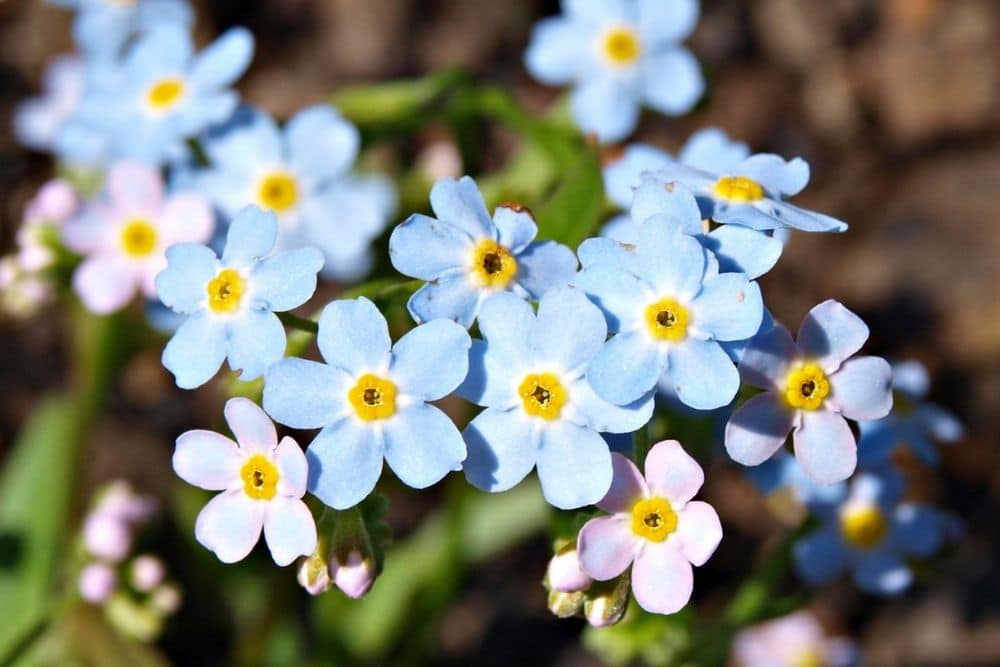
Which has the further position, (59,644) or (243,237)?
(59,644)

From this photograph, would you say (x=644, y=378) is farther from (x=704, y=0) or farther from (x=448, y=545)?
(x=704, y=0)

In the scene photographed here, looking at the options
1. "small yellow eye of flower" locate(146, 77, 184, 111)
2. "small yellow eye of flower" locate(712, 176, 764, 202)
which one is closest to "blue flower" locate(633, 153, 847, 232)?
"small yellow eye of flower" locate(712, 176, 764, 202)

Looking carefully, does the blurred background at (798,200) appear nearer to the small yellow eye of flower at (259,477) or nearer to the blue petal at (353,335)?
the small yellow eye of flower at (259,477)

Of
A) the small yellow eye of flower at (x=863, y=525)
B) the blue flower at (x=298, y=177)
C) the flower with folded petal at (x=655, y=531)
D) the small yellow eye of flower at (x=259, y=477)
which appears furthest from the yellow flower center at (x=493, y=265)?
the small yellow eye of flower at (x=863, y=525)

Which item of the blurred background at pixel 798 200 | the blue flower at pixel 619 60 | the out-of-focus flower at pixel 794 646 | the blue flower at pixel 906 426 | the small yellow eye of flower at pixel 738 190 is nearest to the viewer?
the small yellow eye of flower at pixel 738 190

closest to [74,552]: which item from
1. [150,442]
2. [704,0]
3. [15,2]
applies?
[150,442]

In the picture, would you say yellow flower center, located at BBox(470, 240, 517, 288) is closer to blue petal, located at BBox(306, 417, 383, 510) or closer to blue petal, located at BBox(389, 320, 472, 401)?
blue petal, located at BBox(389, 320, 472, 401)

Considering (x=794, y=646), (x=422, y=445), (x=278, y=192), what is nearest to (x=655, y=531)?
(x=422, y=445)

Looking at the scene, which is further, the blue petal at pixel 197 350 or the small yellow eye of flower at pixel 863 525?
the small yellow eye of flower at pixel 863 525
